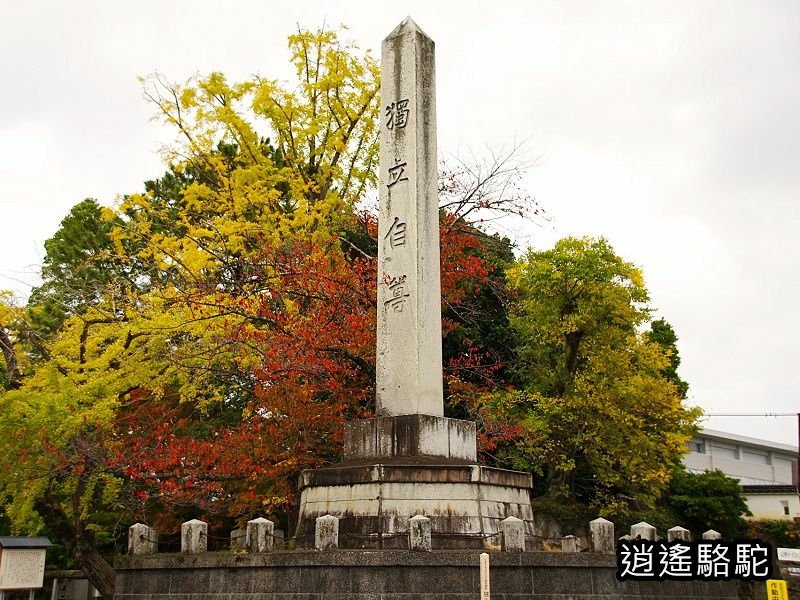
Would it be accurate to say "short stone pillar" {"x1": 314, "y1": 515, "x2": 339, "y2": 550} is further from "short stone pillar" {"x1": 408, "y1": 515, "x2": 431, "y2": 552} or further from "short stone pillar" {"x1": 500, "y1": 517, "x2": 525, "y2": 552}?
"short stone pillar" {"x1": 500, "y1": 517, "x2": 525, "y2": 552}

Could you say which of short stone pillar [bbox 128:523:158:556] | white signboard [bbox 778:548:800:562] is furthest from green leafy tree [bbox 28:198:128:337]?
white signboard [bbox 778:548:800:562]

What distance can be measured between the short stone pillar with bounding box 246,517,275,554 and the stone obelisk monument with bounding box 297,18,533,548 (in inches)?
22.0

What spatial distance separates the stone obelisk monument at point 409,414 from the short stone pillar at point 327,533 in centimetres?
44

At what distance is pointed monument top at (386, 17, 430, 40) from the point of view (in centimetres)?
1155

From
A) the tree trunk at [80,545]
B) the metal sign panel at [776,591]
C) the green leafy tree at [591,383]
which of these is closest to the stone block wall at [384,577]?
the metal sign panel at [776,591]

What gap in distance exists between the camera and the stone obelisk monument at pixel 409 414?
9.20 metres

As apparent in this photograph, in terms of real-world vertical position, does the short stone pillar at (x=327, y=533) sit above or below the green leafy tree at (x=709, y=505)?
below

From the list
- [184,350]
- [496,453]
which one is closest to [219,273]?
[184,350]

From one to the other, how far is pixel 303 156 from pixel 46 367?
8898mm

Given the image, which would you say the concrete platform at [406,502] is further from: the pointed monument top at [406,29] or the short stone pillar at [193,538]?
the pointed monument top at [406,29]

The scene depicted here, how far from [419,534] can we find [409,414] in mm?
1843

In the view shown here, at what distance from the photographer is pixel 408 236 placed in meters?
10.7

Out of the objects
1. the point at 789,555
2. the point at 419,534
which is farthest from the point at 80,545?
the point at 789,555

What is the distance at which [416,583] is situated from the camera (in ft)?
27.7
